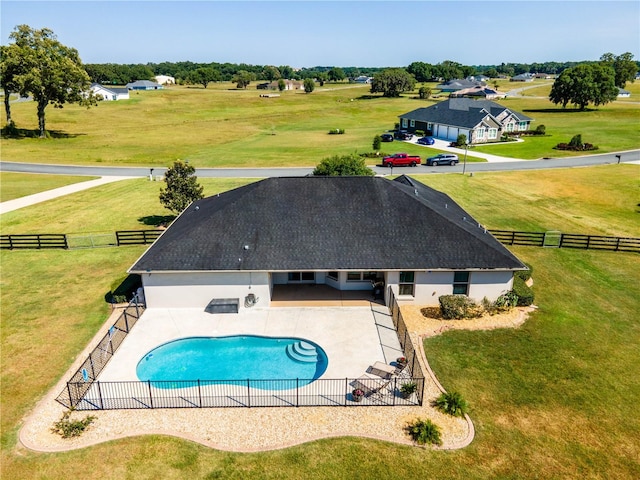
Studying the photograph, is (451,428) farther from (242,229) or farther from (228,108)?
(228,108)

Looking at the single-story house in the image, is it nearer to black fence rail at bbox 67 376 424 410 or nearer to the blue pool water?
the blue pool water

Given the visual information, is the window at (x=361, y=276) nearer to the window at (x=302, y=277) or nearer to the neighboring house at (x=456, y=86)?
the window at (x=302, y=277)

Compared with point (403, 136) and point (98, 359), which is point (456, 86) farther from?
point (98, 359)

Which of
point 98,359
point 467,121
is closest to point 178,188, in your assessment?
point 98,359

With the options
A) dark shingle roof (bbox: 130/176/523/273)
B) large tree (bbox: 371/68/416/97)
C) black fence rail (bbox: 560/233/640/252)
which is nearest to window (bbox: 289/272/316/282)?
dark shingle roof (bbox: 130/176/523/273)

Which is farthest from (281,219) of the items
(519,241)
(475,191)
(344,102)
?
(344,102)

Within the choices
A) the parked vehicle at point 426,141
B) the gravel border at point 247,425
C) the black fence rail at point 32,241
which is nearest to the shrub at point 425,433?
the gravel border at point 247,425
